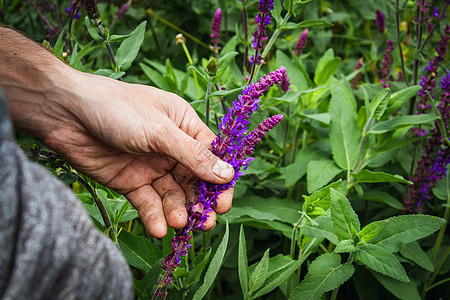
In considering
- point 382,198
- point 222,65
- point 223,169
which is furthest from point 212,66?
point 382,198

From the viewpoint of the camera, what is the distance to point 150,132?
1.52 meters

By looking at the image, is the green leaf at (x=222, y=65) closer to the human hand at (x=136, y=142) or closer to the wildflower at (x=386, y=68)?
the human hand at (x=136, y=142)

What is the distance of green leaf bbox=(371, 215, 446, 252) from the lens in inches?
64.3

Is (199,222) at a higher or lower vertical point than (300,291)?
higher

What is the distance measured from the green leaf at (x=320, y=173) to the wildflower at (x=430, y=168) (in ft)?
1.14

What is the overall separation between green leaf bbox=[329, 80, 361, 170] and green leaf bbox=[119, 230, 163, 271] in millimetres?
934

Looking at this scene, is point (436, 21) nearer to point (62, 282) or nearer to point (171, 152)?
point (171, 152)

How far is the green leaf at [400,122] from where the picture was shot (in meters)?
1.97

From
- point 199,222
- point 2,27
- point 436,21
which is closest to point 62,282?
point 199,222

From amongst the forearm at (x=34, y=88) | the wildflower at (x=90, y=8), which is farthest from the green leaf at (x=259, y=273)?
the wildflower at (x=90, y=8)

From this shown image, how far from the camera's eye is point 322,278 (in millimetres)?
1665

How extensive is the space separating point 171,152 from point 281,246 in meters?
1.15

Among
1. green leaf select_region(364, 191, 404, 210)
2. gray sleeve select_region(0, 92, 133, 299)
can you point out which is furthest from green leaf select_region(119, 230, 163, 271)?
green leaf select_region(364, 191, 404, 210)

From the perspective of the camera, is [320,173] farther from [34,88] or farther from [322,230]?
[34,88]
